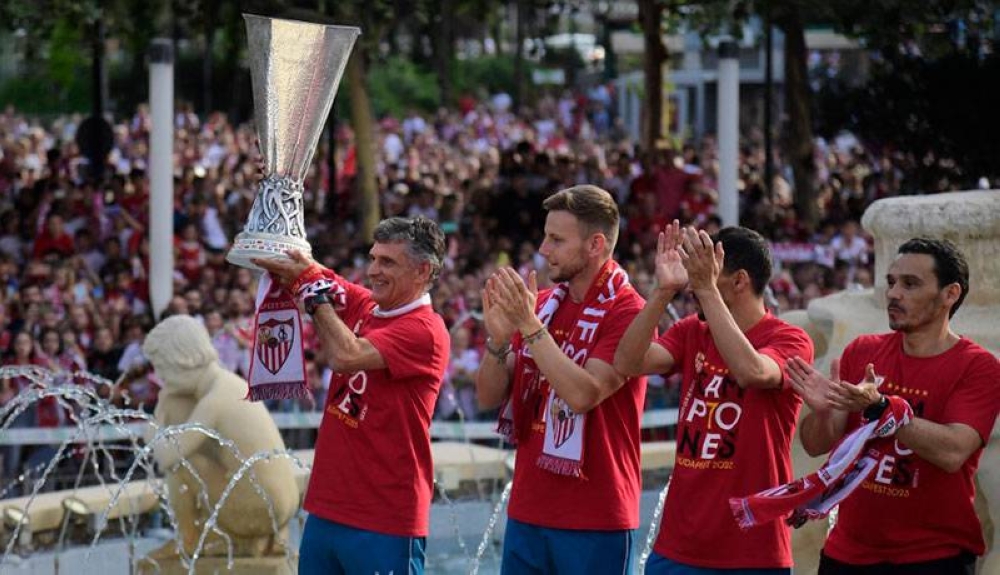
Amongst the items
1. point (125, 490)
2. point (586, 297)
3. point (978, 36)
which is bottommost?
point (125, 490)

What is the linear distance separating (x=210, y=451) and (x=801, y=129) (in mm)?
11946

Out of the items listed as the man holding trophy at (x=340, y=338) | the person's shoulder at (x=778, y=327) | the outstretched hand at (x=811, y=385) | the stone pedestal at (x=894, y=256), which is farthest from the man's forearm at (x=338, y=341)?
the stone pedestal at (x=894, y=256)

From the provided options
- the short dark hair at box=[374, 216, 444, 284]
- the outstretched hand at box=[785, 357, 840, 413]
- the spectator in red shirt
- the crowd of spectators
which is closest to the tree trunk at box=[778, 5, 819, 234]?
the crowd of spectators

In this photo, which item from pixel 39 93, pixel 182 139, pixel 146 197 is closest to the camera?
pixel 146 197

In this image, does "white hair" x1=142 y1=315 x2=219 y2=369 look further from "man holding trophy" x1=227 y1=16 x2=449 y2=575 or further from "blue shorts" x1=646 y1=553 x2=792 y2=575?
"blue shorts" x1=646 y1=553 x2=792 y2=575

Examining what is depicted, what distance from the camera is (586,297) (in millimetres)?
6012

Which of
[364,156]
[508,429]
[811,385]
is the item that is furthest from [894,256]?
[364,156]

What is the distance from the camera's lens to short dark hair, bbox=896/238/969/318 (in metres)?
5.50

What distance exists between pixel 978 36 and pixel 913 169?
4.91 feet

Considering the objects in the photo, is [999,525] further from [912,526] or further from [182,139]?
[182,139]

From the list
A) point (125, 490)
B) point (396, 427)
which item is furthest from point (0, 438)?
point (396, 427)

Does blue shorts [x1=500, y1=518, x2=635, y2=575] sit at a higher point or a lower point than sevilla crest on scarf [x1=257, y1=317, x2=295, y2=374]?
lower

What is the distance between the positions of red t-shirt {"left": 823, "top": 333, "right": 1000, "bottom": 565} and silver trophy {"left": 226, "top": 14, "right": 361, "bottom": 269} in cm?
184

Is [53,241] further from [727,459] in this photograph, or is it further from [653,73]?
[727,459]
